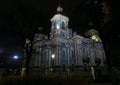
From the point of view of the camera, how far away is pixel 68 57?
2066 inches

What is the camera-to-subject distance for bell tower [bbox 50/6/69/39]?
5644 centimetres

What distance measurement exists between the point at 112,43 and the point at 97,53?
38251mm

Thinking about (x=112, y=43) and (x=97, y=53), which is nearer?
(x=112, y=43)

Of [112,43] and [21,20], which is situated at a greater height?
[21,20]

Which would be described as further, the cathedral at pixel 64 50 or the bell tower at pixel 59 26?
the bell tower at pixel 59 26

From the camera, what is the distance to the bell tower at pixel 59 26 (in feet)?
185

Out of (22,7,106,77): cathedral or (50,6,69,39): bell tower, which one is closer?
(22,7,106,77): cathedral

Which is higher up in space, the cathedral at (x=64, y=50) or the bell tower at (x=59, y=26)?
the bell tower at (x=59, y=26)

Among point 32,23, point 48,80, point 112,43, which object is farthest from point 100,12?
point 32,23

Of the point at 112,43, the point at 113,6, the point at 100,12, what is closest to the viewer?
the point at 113,6

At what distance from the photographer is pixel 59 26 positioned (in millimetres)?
58250

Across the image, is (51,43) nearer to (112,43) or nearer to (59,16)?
(59,16)

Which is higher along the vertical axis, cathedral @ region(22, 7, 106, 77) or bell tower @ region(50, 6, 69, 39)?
bell tower @ region(50, 6, 69, 39)

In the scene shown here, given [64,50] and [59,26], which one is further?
[59,26]
